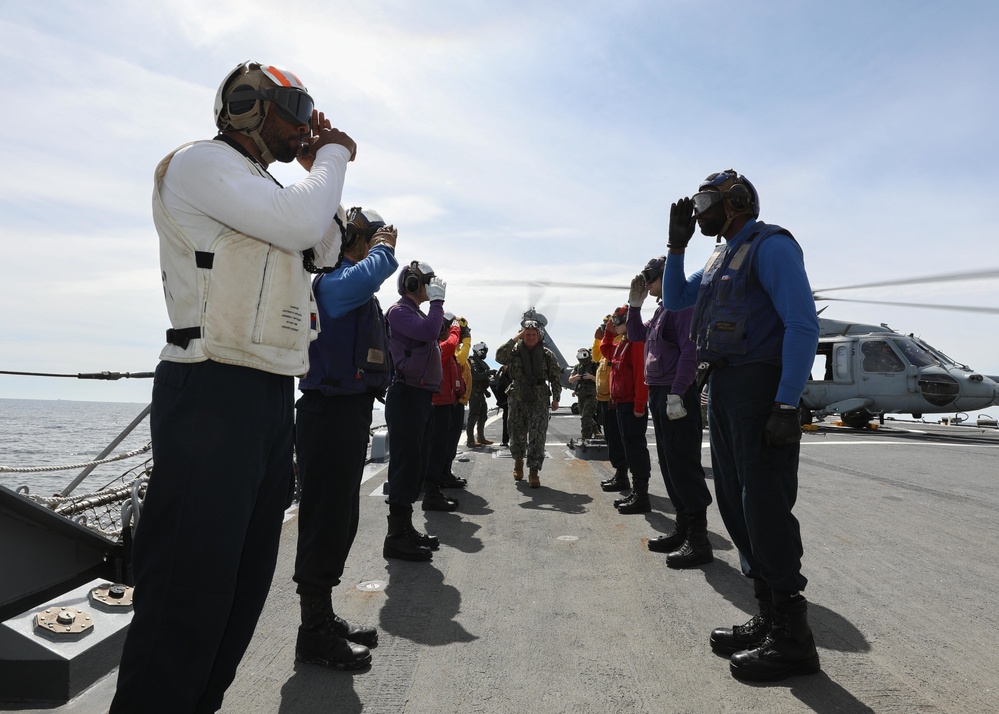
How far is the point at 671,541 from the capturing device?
14.7 ft

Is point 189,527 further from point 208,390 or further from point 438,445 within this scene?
point 438,445

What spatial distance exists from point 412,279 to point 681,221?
80.5 inches

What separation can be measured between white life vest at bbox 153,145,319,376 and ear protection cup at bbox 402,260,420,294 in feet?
9.51

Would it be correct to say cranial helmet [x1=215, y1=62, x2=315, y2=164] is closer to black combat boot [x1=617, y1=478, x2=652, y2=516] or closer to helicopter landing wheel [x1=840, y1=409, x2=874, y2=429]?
black combat boot [x1=617, y1=478, x2=652, y2=516]

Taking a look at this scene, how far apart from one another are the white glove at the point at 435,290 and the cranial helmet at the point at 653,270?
1.51 m

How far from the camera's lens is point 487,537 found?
16.3 ft

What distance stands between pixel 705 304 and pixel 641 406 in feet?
9.55

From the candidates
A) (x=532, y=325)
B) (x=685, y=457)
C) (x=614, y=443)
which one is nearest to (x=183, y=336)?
(x=685, y=457)

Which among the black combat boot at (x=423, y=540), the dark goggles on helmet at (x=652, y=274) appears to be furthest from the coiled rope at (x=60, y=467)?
the dark goggles on helmet at (x=652, y=274)

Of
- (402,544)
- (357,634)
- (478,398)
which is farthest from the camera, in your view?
(478,398)

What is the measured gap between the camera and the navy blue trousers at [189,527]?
154cm

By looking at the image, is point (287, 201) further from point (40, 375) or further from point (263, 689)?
point (40, 375)

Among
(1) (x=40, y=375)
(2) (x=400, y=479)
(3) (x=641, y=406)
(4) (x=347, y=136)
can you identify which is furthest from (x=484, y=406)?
(4) (x=347, y=136)

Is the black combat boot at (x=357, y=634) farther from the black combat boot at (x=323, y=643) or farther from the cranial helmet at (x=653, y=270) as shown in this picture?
the cranial helmet at (x=653, y=270)
